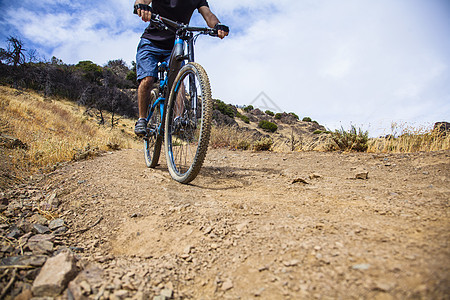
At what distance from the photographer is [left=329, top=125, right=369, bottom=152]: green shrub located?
4.80 m

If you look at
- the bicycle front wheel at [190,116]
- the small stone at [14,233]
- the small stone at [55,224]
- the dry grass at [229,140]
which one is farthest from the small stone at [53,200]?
the dry grass at [229,140]

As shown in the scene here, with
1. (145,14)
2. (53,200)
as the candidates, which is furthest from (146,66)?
(53,200)

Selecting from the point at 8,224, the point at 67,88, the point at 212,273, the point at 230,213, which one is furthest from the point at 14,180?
the point at 67,88

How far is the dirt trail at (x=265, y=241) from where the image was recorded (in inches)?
33.2

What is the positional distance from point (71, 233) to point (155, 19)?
2370 millimetres

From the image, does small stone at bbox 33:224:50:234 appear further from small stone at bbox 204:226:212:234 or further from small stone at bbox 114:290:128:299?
small stone at bbox 204:226:212:234

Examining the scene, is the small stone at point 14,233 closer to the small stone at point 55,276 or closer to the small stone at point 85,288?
the small stone at point 55,276

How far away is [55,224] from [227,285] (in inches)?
52.6

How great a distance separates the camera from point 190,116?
106 inches

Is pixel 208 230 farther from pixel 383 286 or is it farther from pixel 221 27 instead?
pixel 221 27

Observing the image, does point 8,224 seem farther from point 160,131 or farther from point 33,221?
point 160,131

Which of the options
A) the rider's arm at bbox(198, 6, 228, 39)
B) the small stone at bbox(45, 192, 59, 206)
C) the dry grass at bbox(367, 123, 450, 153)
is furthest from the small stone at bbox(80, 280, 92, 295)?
the dry grass at bbox(367, 123, 450, 153)

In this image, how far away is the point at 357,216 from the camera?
4.50ft

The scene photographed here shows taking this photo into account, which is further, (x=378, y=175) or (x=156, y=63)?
(x=156, y=63)
